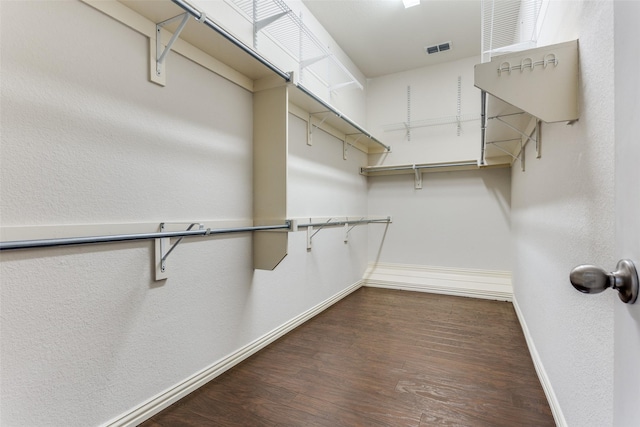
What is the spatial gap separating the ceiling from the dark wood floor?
2927 millimetres

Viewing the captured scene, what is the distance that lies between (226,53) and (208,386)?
1.89 metres

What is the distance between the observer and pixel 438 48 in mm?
3547

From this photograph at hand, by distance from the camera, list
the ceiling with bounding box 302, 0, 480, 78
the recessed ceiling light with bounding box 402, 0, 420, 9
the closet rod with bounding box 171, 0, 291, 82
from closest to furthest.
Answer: the closet rod with bounding box 171, 0, 291, 82 → the recessed ceiling light with bounding box 402, 0, 420, 9 → the ceiling with bounding box 302, 0, 480, 78

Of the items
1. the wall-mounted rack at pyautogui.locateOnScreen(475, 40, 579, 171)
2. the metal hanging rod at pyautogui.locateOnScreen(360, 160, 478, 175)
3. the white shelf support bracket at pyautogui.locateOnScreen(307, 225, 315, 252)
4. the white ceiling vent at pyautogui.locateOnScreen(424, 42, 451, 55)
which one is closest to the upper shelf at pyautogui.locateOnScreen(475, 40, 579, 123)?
the wall-mounted rack at pyautogui.locateOnScreen(475, 40, 579, 171)

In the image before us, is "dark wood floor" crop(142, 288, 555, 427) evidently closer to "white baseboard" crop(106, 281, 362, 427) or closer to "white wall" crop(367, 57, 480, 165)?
"white baseboard" crop(106, 281, 362, 427)

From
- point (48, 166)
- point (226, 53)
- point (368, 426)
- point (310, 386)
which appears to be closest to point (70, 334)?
point (48, 166)

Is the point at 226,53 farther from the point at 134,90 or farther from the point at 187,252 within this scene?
the point at 187,252

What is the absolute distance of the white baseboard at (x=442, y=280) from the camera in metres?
3.47

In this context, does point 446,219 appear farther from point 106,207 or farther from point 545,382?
point 106,207

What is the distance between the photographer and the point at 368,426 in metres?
1.39

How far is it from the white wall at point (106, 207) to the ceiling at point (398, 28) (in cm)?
170

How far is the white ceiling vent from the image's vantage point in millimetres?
3456

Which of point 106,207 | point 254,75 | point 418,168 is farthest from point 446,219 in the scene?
point 106,207

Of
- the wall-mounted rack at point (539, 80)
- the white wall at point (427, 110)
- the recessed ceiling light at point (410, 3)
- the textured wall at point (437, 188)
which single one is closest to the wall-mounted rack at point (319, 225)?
the textured wall at point (437, 188)
